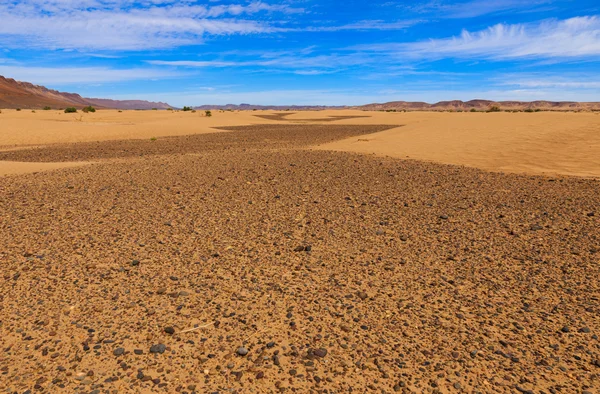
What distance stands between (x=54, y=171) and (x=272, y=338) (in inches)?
445

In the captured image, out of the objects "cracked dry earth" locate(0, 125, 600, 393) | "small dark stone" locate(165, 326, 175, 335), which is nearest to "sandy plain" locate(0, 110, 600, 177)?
"cracked dry earth" locate(0, 125, 600, 393)

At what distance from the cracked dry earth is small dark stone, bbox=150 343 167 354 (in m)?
0.01

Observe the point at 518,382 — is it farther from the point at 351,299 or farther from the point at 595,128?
the point at 595,128

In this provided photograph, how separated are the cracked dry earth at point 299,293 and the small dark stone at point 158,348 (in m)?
0.01

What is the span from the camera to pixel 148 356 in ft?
11.7

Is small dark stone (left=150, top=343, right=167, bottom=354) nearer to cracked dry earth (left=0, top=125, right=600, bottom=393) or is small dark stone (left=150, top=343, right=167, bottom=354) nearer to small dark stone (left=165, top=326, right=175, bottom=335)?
cracked dry earth (left=0, top=125, right=600, bottom=393)

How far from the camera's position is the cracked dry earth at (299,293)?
3.38 meters

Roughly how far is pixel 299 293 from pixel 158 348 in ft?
5.50

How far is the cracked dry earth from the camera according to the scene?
3383 mm

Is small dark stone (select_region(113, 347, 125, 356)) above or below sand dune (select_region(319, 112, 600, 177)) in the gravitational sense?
below

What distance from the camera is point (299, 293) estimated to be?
468 cm

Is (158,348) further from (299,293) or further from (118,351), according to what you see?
(299,293)

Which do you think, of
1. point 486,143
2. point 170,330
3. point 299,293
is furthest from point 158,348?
point 486,143

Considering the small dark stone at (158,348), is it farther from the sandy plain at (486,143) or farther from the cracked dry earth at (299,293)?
the sandy plain at (486,143)
